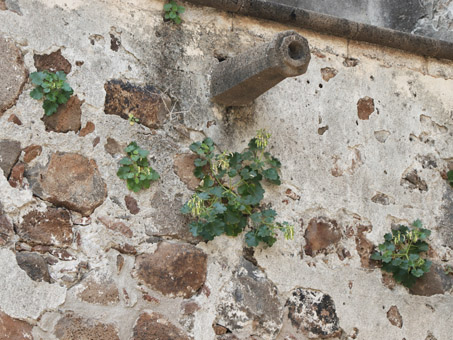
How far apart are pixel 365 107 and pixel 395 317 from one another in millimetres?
1125

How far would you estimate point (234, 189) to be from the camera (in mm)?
3266

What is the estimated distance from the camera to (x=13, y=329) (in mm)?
2701

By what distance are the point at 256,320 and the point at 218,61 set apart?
4.20 ft

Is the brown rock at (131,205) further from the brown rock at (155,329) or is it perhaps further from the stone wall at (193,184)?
the brown rock at (155,329)

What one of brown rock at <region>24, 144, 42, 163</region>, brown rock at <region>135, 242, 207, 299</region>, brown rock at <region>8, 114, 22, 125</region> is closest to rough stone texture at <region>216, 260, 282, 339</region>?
brown rock at <region>135, 242, 207, 299</region>

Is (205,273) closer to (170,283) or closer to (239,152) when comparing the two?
(170,283)

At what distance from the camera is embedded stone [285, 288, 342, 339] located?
10.7ft

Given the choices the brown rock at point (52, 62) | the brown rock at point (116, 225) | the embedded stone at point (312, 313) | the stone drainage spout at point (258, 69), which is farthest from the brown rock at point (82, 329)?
the stone drainage spout at point (258, 69)

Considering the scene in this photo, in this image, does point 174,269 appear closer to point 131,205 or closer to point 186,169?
point 131,205

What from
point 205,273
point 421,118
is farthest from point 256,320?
point 421,118

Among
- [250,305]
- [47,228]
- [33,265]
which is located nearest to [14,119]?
[47,228]

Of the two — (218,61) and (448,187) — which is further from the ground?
(218,61)

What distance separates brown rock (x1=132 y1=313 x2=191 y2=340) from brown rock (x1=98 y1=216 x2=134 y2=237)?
1.19ft

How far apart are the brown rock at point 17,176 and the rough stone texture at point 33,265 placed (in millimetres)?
287
